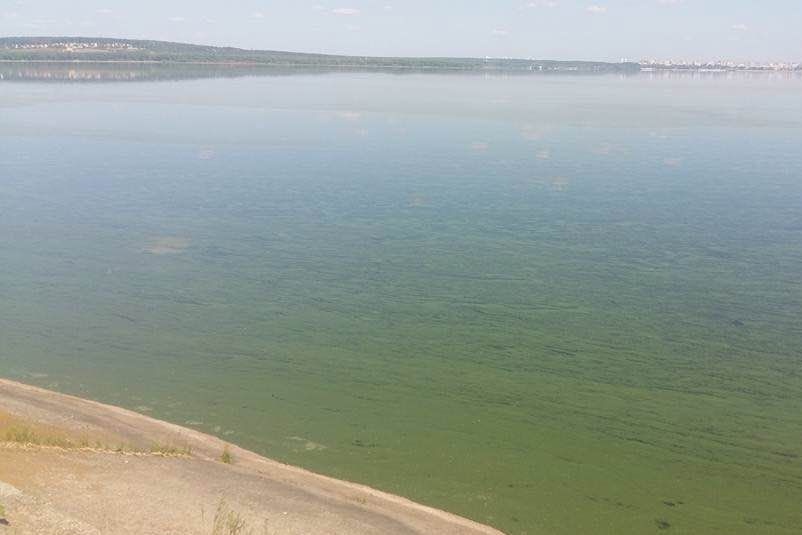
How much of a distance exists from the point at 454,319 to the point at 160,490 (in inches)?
308

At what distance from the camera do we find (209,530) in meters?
7.73

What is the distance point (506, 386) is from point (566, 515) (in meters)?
3.40

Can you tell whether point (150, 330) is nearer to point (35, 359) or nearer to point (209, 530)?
point (35, 359)

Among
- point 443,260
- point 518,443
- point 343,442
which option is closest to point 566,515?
point 518,443

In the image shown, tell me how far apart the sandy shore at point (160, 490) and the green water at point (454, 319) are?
60 centimetres

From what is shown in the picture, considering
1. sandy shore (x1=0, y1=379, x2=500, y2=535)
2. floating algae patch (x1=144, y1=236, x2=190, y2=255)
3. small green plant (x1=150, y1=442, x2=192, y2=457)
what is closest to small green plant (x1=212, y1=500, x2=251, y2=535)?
sandy shore (x1=0, y1=379, x2=500, y2=535)

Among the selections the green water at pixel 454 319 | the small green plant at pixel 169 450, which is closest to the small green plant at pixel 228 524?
the small green plant at pixel 169 450

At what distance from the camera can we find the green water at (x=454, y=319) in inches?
405

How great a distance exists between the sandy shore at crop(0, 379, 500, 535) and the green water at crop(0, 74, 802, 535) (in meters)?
0.60

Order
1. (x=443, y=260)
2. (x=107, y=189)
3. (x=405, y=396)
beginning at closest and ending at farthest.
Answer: (x=405, y=396) < (x=443, y=260) < (x=107, y=189)

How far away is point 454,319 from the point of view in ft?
49.8

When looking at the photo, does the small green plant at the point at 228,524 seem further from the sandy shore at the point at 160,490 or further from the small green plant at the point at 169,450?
the small green plant at the point at 169,450

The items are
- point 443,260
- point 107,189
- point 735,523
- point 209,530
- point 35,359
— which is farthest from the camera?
point 107,189

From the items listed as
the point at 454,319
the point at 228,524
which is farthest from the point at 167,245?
the point at 228,524
